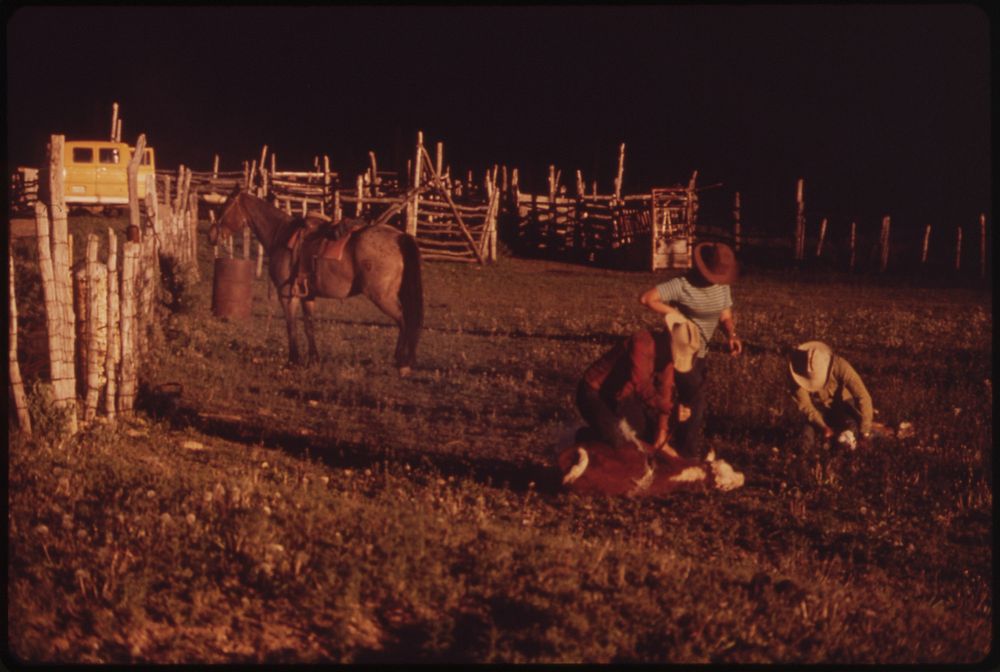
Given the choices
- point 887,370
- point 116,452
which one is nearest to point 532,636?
point 116,452

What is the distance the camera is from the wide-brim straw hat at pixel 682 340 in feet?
23.8

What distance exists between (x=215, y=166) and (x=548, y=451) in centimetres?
768

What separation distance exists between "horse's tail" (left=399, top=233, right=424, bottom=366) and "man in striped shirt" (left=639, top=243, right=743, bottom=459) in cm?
383

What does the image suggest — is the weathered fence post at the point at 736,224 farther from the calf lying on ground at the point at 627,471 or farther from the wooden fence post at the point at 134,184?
the calf lying on ground at the point at 627,471

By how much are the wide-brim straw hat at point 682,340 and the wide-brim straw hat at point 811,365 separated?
6.00 ft

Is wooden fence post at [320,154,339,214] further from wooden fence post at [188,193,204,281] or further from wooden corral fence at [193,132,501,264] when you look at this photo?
wooden fence post at [188,193,204,281]

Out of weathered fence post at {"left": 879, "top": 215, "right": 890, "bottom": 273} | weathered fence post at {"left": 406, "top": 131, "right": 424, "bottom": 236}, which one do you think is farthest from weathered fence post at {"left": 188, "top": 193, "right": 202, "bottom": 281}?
weathered fence post at {"left": 879, "top": 215, "right": 890, "bottom": 273}

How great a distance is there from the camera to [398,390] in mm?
Answer: 10562

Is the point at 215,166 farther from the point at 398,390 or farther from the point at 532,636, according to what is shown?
the point at 532,636

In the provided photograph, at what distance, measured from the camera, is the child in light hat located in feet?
28.5

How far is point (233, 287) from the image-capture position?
13.0m

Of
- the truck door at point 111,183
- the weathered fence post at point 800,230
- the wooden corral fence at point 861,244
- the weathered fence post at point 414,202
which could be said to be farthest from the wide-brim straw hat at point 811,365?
the weathered fence post at point 800,230

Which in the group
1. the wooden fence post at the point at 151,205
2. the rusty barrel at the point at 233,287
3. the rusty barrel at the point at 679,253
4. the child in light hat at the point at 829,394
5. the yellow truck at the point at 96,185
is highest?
the yellow truck at the point at 96,185

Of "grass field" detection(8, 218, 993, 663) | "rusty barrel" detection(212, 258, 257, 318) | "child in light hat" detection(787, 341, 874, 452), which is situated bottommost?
"grass field" detection(8, 218, 993, 663)
